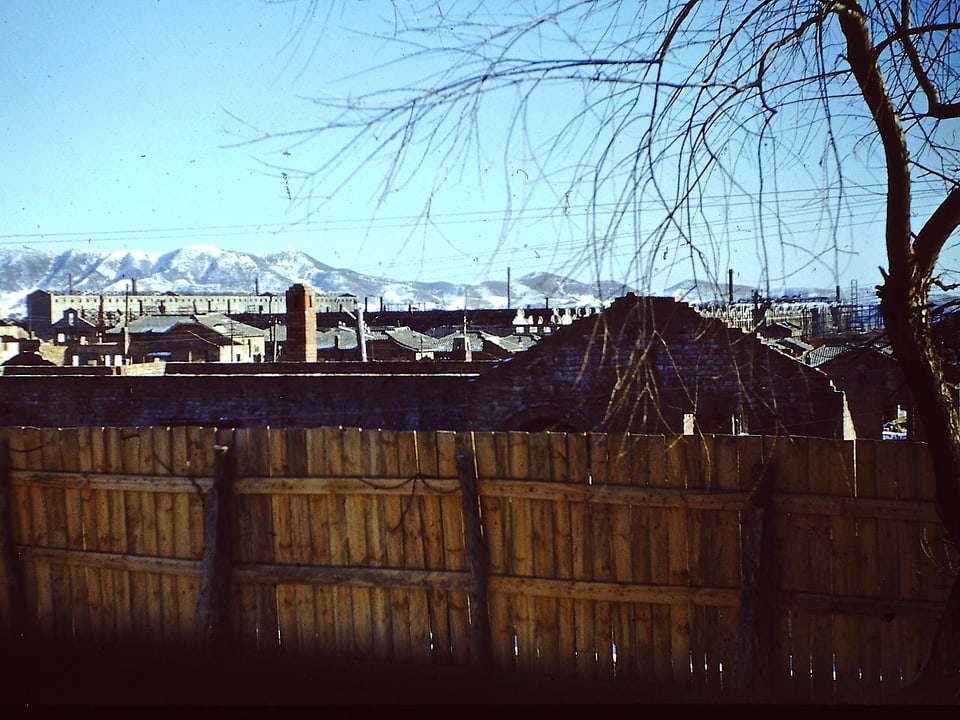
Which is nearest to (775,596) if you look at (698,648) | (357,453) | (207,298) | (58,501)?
(698,648)

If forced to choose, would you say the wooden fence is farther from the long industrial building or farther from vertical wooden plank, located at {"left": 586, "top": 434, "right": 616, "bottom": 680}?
the long industrial building

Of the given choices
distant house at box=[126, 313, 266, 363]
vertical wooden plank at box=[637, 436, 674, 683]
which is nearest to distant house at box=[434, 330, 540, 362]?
distant house at box=[126, 313, 266, 363]

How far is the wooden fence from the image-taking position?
16.9 feet

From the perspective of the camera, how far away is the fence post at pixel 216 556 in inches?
239

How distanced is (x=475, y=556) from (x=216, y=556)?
6.27 feet

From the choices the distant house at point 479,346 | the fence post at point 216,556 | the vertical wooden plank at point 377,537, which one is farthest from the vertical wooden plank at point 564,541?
the distant house at point 479,346

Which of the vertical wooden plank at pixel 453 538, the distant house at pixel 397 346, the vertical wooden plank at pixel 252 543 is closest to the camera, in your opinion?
the vertical wooden plank at pixel 453 538

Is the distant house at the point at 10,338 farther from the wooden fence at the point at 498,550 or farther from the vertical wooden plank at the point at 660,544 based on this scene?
the vertical wooden plank at the point at 660,544

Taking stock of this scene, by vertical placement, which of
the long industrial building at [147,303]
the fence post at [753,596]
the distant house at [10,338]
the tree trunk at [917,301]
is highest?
the long industrial building at [147,303]

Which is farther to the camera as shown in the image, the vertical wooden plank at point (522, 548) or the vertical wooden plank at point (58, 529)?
the vertical wooden plank at point (58, 529)

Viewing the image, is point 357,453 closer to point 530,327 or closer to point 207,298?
point 530,327

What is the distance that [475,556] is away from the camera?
5676 mm

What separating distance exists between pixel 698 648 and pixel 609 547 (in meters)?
0.84

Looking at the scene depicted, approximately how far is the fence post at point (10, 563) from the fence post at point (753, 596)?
543 cm
